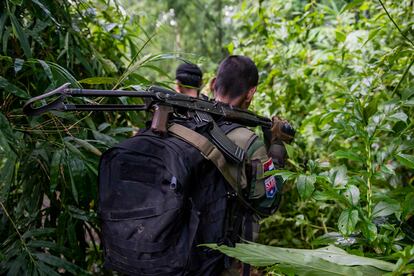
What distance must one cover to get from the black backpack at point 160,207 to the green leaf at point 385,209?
0.51 meters

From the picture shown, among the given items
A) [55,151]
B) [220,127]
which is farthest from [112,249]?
[220,127]

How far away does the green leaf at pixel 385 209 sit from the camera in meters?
1.15

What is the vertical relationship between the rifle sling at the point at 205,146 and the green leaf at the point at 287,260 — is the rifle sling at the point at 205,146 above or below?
above

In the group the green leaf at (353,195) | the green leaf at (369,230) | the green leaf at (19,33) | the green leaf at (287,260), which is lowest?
the green leaf at (287,260)

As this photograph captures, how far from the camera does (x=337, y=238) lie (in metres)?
1.27

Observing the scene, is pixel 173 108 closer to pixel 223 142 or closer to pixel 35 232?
pixel 223 142

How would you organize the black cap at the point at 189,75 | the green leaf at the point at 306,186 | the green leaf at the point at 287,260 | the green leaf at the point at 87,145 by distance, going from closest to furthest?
the green leaf at the point at 287,260, the green leaf at the point at 306,186, the green leaf at the point at 87,145, the black cap at the point at 189,75

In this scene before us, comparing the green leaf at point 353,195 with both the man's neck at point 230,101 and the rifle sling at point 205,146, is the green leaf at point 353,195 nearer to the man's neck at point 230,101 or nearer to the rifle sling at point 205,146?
the rifle sling at point 205,146

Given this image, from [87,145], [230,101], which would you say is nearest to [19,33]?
[87,145]

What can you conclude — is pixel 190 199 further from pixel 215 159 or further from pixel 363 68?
pixel 363 68

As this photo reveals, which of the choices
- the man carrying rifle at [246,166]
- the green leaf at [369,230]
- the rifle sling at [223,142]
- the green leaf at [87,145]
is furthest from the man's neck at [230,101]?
the green leaf at [369,230]

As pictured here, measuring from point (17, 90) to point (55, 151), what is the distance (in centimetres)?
28

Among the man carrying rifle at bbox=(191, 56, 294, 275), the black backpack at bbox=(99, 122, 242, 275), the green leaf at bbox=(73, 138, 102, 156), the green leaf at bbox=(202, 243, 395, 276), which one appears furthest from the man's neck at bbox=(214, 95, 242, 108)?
the green leaf at bbox=(202, 243, 395, 276)

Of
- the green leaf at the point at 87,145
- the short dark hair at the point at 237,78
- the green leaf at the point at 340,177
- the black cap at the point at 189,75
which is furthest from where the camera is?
the black cap at the point at 189,75
